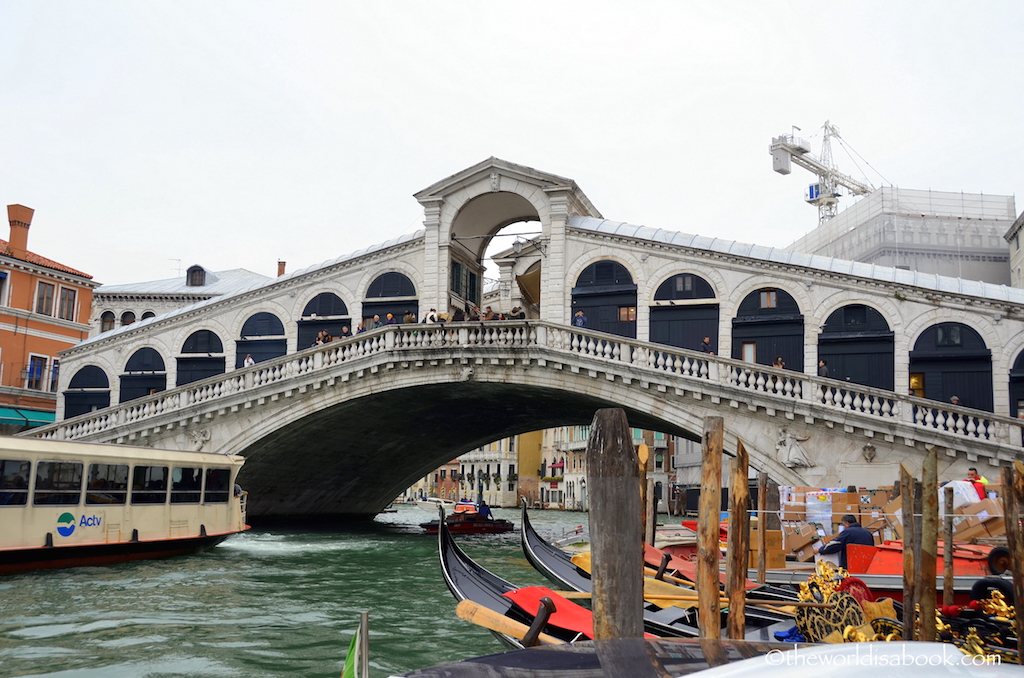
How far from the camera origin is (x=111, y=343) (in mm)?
23141

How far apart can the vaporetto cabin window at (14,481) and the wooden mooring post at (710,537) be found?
1014 cm

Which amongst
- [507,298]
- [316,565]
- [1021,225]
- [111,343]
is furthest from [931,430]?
[507,298]

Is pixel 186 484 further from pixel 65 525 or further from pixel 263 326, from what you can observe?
pixel 263 326

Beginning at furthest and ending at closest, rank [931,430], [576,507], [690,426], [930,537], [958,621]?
1. [576,507]
2. [690,426]
3. [931,430]
4. [930,537]
5. [958,621]

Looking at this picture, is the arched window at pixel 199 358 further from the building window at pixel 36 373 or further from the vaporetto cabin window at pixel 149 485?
the vaporetto cabin window at pixel 149 485

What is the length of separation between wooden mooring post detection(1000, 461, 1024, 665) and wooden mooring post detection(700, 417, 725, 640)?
6.05 ft

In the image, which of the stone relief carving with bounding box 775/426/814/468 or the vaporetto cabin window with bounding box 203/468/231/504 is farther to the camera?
the vaporetto cabin window with bounding box 203/468/231/504

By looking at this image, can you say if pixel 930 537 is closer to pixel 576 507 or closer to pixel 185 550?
pixel 185 550

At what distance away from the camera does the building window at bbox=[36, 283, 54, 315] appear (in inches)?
970

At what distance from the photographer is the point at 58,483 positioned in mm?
12594

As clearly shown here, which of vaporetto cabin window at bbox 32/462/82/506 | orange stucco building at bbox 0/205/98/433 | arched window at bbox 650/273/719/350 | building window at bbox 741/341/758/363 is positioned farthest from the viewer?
orange stucco building at bbox 0/205/98/433

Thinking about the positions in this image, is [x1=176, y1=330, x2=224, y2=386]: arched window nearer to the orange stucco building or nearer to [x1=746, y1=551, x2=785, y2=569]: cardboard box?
the orange stucco building

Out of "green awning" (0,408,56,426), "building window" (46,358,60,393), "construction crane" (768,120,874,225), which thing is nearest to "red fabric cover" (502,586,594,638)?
"green awning" (0,408,56,426)

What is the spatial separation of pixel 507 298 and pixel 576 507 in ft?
70.6
